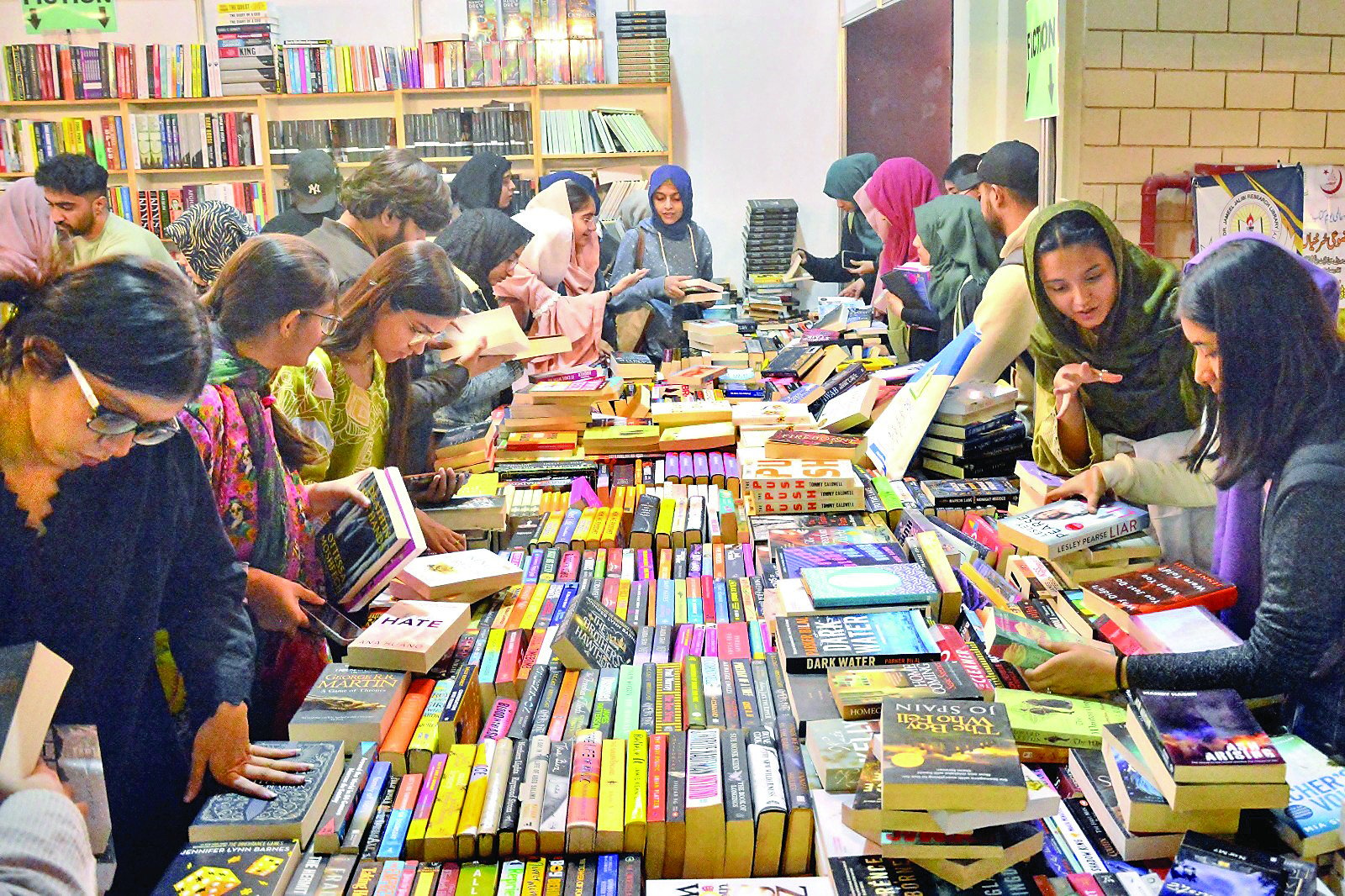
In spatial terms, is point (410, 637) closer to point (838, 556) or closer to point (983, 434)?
point (838, 556)

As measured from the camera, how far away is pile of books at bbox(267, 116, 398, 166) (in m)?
4.82

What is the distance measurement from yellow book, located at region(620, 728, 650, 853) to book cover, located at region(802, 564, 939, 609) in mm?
541

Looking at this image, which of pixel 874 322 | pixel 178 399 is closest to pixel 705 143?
pixel 874 322

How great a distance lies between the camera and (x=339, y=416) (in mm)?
2820

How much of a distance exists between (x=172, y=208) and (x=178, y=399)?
0.52m

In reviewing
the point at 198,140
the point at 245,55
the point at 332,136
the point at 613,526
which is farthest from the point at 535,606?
the point at 245,55

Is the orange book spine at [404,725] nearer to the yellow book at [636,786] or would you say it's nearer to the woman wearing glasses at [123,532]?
the woman wearing glasses at [123,532]

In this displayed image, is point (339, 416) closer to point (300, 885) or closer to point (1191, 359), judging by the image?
point (300, 885)

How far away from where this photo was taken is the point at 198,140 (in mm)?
4465

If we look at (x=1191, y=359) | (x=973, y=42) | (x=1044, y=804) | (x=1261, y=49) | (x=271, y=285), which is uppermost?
(x=973, y=42)

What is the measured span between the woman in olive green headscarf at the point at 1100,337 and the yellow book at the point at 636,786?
1473mm

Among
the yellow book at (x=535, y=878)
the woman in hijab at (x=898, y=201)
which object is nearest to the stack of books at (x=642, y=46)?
the woman in hijab at (x=898, y=201)

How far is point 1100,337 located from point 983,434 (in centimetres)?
79

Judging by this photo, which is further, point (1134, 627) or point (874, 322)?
point (874, 322)
